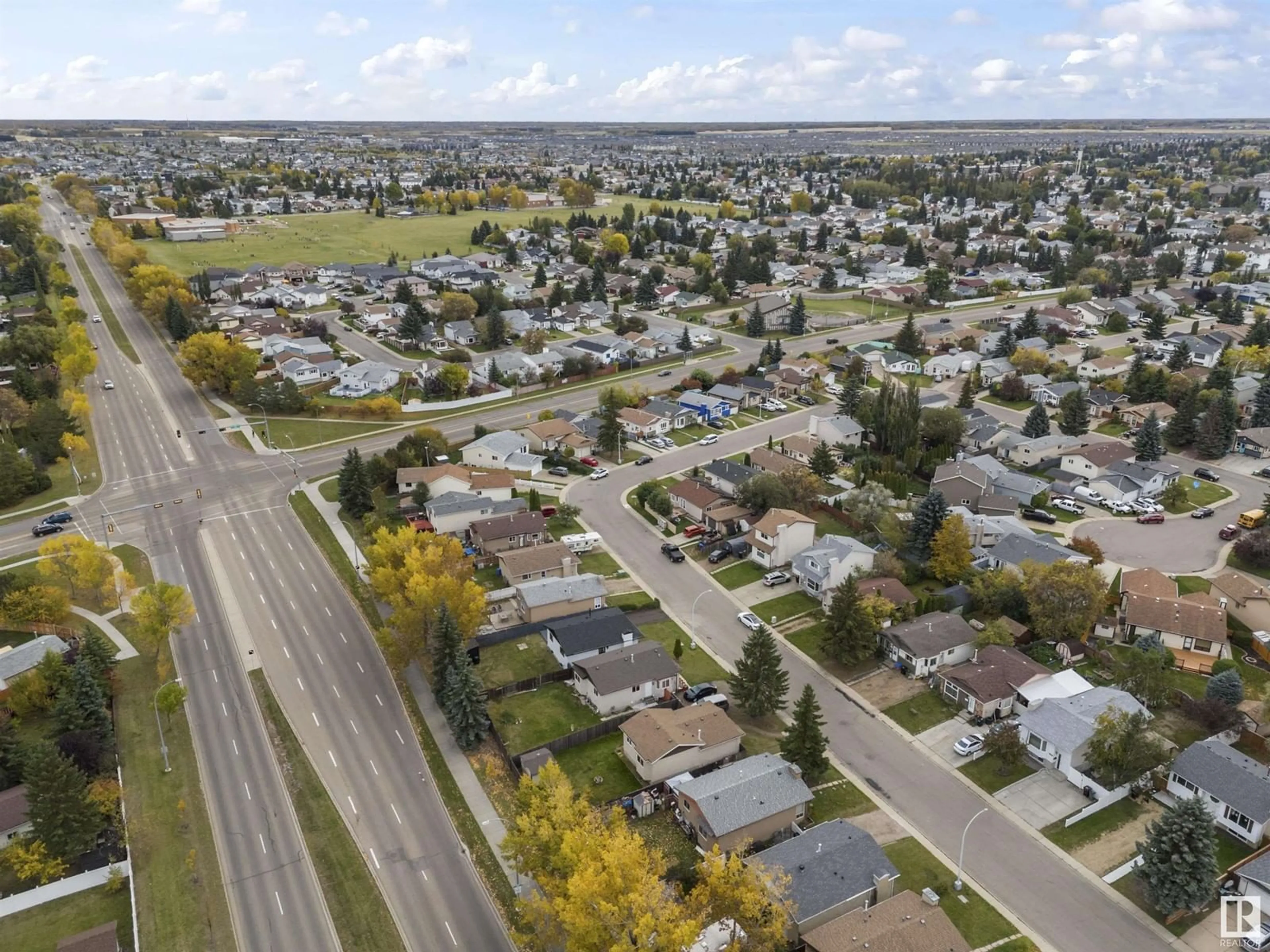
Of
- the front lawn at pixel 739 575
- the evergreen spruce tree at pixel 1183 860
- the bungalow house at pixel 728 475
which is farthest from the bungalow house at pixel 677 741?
the bungalow house at pixel 728 475

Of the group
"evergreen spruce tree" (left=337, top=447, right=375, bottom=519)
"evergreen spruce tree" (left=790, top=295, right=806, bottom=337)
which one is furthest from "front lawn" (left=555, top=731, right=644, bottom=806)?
"evergreen spruce tree" (left=790, top=295, right=806, bottom=337)

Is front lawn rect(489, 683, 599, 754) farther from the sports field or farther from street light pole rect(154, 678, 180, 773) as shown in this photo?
the sports field

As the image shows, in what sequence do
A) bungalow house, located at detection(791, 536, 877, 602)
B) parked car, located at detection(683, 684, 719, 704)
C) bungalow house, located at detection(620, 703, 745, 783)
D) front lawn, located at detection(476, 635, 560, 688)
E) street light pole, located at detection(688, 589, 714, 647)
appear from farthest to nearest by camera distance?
bungalow house, located at detection(791, 536, 877, 602) → street light pole, located at detection(688, 589, 714, 647) → front lawn, located at detection(476, 635, 560, 688) → parked car, located at detection(683, 684, 719, 704) → bungalow house, located at detection(620, 703, 745, 783)

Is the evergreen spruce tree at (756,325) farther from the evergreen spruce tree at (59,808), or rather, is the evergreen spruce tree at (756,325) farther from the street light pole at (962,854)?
the evergreen spruce tree at (59,808)

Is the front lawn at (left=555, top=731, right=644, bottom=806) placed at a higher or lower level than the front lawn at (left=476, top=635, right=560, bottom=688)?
lower

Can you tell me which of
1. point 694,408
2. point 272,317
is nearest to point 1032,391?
point 694,408

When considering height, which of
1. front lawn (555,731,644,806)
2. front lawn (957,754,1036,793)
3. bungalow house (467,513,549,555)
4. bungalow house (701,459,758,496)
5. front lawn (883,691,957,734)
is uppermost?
bungalow house (701,459,758,496)

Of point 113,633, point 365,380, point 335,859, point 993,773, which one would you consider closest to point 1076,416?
point 993,773
